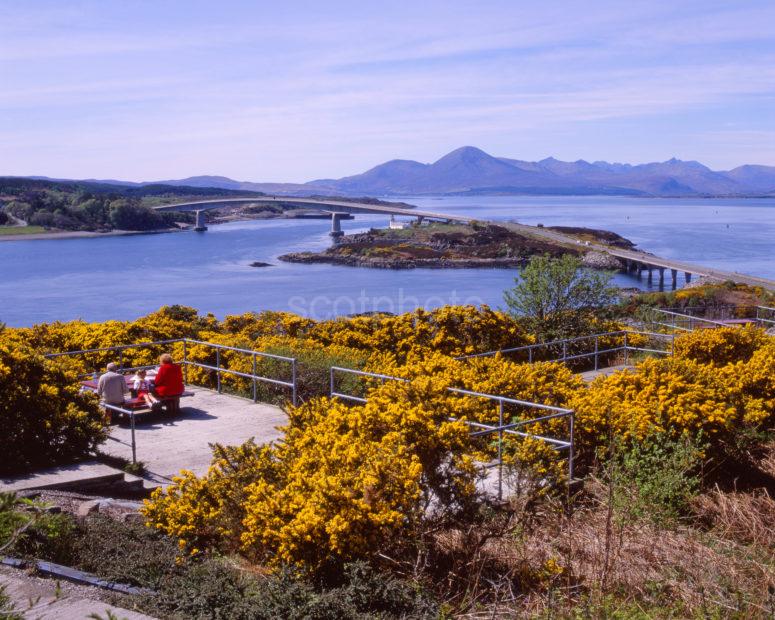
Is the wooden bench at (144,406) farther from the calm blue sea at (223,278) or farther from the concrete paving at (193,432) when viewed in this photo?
the calm blue sea at (223,278)

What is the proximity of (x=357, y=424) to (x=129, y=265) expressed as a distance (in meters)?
92.4

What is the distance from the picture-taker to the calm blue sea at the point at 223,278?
6431 cm

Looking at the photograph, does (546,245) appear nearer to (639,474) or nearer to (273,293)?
(273,293)

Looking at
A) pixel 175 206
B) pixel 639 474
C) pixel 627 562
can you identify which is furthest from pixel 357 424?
pixel 175 206

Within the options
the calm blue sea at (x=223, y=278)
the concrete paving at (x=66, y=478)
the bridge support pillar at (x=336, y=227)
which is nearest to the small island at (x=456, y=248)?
the calm blue sea at (x=223, y=278)

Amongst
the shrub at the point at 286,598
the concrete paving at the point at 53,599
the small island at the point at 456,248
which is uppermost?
the concrete paving at the point at 53,599

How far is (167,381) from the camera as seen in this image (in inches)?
433

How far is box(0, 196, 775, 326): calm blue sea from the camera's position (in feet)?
211

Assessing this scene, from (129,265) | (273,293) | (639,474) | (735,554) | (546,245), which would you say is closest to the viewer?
(735,554)

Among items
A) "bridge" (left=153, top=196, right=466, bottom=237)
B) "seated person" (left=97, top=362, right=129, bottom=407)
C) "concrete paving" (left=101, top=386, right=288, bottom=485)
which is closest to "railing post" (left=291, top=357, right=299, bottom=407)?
"concrete paving" (left=101, top=386, right=288, bottom=485)

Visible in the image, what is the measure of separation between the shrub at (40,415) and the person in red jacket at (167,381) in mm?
1893

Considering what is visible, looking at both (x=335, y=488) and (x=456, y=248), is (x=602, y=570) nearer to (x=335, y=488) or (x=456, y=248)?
(x=335, y=488)

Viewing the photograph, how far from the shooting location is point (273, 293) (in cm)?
7075

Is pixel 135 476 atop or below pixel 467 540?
below
